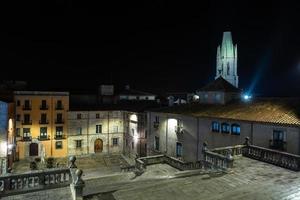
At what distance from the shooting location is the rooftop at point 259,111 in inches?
957

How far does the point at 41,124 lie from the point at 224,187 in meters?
43.4

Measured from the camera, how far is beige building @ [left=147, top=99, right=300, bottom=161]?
23797mm

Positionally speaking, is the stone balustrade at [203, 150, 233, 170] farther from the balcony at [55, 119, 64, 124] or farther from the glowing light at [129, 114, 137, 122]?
the balcony at [55, 119, 64, 124]

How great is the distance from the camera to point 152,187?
13359 millimetres

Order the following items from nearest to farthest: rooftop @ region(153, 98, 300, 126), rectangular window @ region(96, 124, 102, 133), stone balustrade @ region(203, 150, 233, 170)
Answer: stone balustrade @ region(203, 150, 233, 170)
rooftop @ region(153, 98, 300, 126)
rectangular window @ region(96, 124, 102, 133)

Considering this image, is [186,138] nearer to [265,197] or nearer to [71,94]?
[265,197]

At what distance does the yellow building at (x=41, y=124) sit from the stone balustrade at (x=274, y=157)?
38.9 metres

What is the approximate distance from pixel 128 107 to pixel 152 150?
1596 cm

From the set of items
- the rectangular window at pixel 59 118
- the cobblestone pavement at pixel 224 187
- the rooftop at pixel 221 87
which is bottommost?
the cobblestone pavement at pixel 224 187

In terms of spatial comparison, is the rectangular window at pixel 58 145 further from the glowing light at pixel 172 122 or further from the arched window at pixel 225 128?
→ the arched window at pixel 225 128

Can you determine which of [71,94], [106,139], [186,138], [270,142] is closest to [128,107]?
[106,139]

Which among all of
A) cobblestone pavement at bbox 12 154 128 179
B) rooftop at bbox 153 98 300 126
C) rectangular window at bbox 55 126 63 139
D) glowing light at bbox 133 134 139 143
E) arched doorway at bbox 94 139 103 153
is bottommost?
cobblestone pavement at bbox 12 154 128 179

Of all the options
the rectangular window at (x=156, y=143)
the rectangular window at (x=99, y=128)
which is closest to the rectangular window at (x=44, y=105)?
the rectangular window at (x=99, y=128)

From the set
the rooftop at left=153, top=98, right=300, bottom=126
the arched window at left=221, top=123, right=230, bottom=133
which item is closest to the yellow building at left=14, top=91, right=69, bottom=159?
the rooftop at left=153, top=98, right=300, bottom=126
